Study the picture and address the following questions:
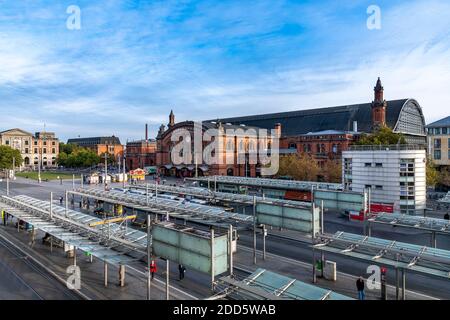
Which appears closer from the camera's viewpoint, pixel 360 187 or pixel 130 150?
pixel 360 187

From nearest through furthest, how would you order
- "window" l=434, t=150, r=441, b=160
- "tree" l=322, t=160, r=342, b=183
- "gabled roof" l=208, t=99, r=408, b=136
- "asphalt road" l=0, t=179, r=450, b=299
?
"asphalt road" l=0, t=179, r=450, b=299, "tree" l=322, t=160, r=342, b=183, "window" l=434, t=150, r=441, b=160, "gabled roof" l=208, t=99, r=408, b=136

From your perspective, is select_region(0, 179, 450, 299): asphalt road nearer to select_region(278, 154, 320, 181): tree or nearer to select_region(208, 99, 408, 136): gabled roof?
select_region(278, 154, 320, 181): tree

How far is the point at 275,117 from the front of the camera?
108 m

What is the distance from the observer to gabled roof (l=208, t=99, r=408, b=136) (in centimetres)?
Answer: 8494

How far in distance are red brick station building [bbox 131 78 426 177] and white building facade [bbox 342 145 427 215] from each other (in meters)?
36.2

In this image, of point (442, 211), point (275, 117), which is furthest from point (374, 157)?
point (275, 117)

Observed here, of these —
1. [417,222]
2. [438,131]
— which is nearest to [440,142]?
[438,131]

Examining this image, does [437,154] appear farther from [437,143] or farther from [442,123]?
[442,123]

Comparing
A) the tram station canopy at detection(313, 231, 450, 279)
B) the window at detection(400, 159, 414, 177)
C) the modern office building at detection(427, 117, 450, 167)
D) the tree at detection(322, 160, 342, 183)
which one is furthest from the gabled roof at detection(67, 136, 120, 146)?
the tram station canopy at detection(313, 231, 450, 279)

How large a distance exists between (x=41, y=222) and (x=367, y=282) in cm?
2044

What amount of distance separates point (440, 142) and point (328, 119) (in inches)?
1151

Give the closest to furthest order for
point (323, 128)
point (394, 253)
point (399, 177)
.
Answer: point (394, 253) < point (399, 177) < point (323, 128)

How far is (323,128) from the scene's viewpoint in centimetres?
9356
